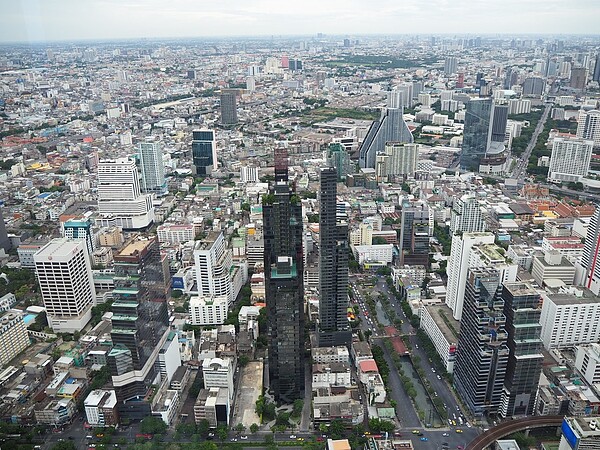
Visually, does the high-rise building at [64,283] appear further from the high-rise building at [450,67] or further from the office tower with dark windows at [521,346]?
the high-rise building at [450,67]

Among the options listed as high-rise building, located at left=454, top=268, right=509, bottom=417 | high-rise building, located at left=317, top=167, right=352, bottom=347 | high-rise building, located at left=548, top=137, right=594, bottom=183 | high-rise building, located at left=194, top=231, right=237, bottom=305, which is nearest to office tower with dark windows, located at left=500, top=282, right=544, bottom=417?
high-rise building, located at left=454, top=268, right=509, bottom=417

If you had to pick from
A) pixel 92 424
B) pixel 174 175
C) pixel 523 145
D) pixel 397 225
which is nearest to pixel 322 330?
pixel 92 424

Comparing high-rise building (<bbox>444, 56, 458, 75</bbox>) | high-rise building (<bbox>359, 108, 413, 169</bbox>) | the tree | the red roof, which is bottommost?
the tree

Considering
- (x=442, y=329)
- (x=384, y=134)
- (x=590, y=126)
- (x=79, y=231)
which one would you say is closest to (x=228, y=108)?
(x=384, y=134)

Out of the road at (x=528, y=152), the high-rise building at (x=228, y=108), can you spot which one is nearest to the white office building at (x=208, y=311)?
the road at (x=528, y=152)

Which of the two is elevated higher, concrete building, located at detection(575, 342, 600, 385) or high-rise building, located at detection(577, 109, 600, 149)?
high-rise building, located at detection(577, 109, 600, 149)

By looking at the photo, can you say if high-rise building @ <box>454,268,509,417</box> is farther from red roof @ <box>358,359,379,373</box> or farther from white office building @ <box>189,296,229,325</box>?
white office building @ <box>189,296,229,325</box>

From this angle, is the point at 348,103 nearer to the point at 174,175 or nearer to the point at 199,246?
the point at 174,175

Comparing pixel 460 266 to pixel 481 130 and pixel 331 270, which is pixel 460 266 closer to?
pixel 331 270
